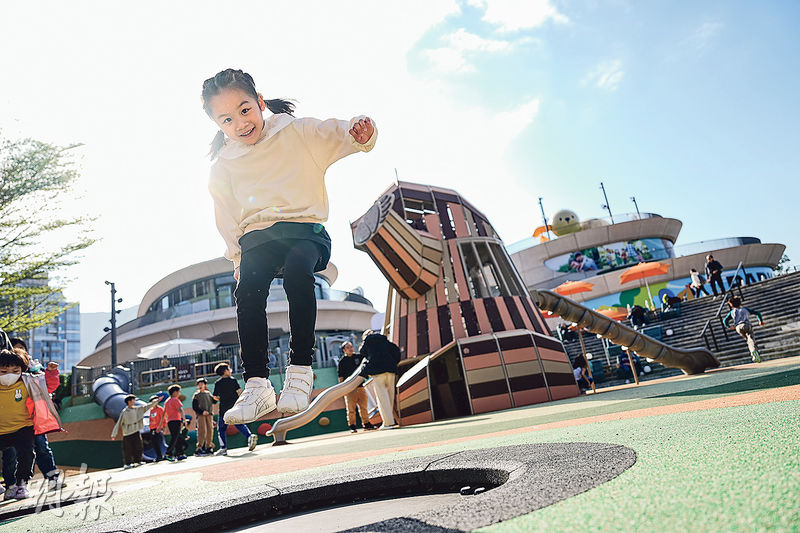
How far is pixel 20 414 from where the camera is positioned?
4922mm

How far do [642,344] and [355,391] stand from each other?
24.2 feet

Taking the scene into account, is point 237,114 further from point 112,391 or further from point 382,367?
point 112,391

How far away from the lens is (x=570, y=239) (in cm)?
3853

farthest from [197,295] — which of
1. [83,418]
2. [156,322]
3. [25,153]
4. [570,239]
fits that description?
[570,239]

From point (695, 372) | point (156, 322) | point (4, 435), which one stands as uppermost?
point (156, 322)

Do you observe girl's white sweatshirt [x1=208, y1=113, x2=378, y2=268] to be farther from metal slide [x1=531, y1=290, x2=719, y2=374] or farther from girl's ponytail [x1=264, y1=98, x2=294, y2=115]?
metal slide [x1=531, y1=290, x2=719, y2=374]

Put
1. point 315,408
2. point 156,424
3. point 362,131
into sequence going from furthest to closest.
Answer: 1. point 156,424
2. point 315,408
3. point 362,131

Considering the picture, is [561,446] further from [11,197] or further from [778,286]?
[778,286]

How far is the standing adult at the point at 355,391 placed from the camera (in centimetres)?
1009

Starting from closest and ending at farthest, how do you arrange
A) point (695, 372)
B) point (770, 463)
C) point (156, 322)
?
point (770, 463)
point (695, 372)
point (156, 322)

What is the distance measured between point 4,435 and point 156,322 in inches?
1232

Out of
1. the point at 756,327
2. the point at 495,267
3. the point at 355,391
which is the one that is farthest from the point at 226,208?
the point at 756,327

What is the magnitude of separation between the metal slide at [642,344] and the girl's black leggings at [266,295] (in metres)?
11.5

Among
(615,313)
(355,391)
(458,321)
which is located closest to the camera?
(355,391)
